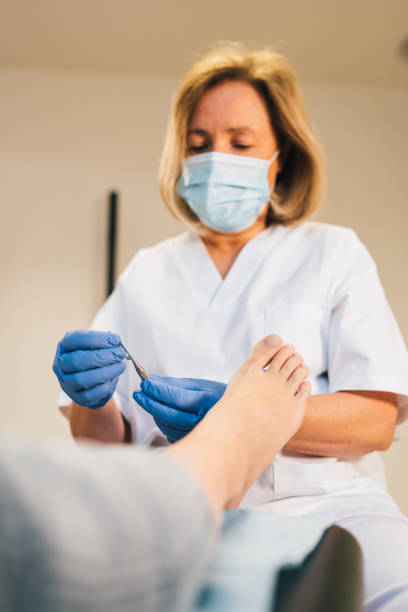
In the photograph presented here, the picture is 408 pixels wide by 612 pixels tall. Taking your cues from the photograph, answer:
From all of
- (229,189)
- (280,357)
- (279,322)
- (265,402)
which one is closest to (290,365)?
(280,357)

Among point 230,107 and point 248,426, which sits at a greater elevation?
point 230,107

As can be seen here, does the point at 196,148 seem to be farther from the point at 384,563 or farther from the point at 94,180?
the point at 94,180

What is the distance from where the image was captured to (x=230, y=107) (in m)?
1.22

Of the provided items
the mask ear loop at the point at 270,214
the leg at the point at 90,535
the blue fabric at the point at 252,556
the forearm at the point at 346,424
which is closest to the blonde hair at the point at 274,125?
the mask ear loop at the point at 270,214

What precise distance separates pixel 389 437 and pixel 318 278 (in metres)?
0.32

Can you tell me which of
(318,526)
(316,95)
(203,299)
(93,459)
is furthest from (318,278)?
(316,95)

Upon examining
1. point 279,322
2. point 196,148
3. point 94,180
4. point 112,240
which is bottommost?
point 279,322

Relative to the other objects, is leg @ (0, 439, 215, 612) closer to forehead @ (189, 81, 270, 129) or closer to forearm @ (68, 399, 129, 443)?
forearm @ (68, 399, 129, 443)

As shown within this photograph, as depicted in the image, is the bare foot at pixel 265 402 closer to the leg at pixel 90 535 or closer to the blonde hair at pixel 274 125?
the leg at pixel 90 535

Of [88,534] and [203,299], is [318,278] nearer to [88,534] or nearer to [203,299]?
[203,299]

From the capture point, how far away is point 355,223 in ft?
8.21

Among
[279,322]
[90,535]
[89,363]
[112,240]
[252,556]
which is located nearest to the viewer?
[90,535]

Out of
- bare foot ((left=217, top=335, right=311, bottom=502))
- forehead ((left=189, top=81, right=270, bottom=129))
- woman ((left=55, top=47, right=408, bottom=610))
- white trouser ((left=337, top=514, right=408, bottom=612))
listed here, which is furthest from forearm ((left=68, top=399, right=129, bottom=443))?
forehead ((left=189, top=81, right=270, bottom=129))

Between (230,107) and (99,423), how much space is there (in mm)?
712
